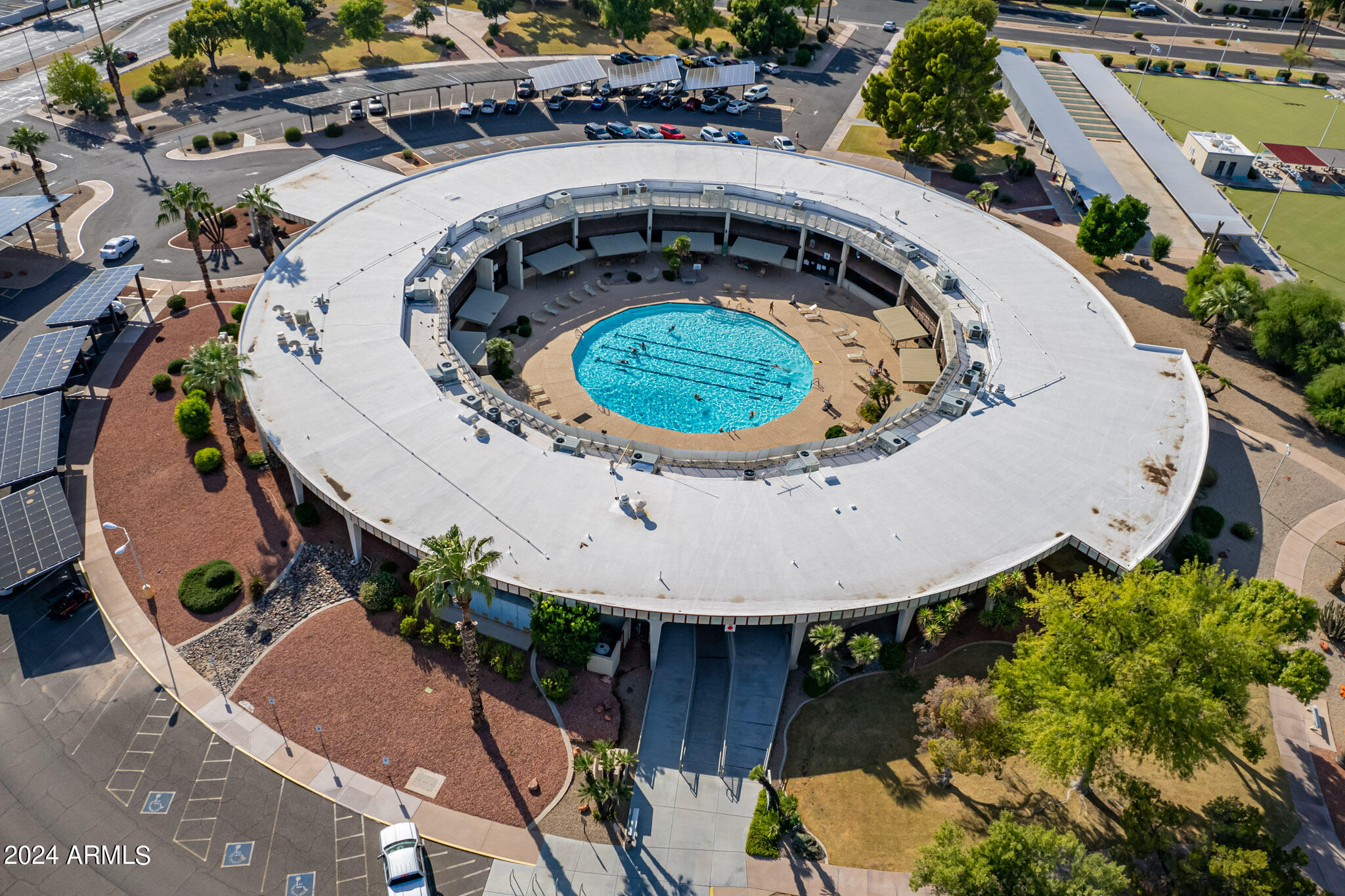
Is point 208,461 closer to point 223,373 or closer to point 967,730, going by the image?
point 223,373

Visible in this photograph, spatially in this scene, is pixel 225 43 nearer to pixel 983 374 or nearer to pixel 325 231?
pixel 325 231

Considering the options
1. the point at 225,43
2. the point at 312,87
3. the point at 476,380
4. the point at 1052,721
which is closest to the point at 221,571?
the point at 476,380

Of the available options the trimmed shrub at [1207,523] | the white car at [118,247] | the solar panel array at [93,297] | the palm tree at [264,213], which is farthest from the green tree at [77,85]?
the trimmed shrub at [1207,523]

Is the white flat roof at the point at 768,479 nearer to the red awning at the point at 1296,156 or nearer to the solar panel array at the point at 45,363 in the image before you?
the solar panel array at the point at 45,363

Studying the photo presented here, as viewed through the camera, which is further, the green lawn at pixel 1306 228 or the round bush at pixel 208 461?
the green lawn at pixel 1306 228

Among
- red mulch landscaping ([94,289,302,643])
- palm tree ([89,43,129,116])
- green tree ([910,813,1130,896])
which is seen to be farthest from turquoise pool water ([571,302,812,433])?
palm tree ([89,43,129,116])

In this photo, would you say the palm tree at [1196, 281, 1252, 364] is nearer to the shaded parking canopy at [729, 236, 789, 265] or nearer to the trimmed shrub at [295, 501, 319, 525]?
the shaded parking canopy at [729, 236, 789, 265]

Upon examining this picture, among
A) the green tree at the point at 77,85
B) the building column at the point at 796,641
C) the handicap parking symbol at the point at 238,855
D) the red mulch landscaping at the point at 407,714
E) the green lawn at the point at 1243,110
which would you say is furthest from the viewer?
the green lawn at the point at 1243,110
